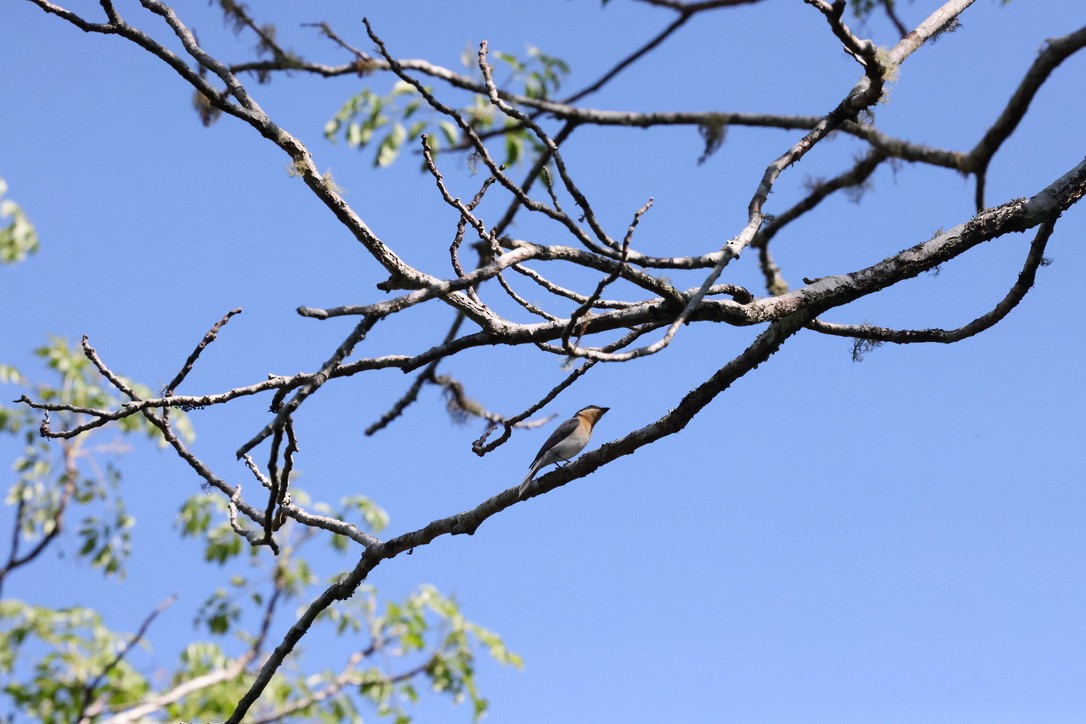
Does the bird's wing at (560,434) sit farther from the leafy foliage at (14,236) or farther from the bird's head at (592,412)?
the leafy foliage at (14,236)

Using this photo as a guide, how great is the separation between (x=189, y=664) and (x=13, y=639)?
1708mm

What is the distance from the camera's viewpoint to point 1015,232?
13.5 ft

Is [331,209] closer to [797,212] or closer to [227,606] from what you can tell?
[797,212]

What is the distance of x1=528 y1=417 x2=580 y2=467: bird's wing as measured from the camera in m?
5.58

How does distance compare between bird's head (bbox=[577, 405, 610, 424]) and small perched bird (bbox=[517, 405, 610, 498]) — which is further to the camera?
bird's head (bbox=[577, 405, 610, 424])

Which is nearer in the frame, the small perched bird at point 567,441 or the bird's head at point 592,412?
the small perched bird at point 567,441

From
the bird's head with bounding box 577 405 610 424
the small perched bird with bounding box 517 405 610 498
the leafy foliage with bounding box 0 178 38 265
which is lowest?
the small perched bird with bounding box 517 405 610 498

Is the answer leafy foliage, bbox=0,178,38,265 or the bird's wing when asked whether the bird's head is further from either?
leafy foliage, bbox=0,178,38,265

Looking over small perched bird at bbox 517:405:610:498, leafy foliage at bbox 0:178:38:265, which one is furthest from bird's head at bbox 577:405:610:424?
leafy foliage at bbox 0:178:38:265

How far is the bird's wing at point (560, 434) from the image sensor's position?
558cm

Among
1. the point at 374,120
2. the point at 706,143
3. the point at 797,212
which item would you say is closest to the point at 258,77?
the point at 374,120

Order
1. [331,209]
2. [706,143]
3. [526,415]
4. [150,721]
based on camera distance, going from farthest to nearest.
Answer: [150,721], [706,143], [526,415], [331,209]

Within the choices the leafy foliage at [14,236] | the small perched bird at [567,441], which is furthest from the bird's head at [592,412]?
the leafy foliage at [14,236]

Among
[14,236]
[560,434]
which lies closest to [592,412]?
[560,434]
